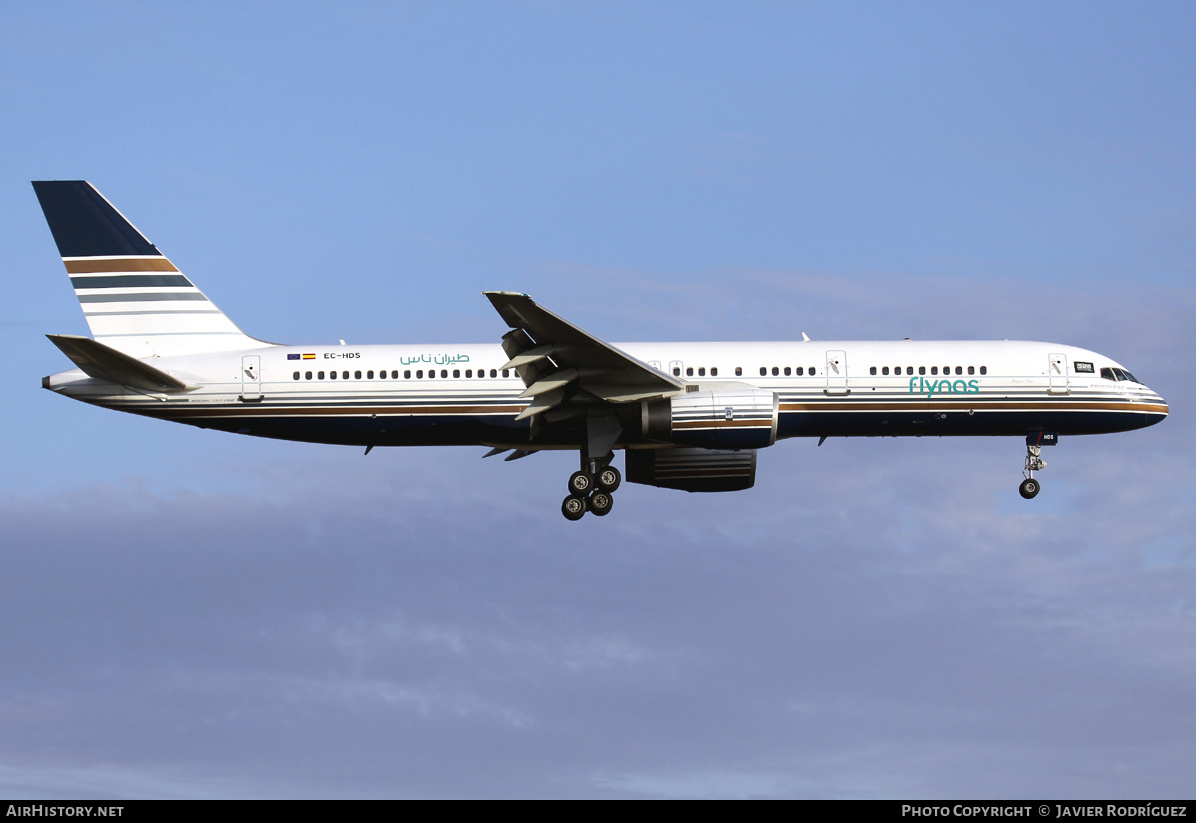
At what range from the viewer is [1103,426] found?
3491 centimetres

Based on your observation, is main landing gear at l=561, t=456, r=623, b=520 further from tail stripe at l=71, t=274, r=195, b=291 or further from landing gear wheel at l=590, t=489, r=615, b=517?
tail stripe at l=71, t=274, r=195, b=291

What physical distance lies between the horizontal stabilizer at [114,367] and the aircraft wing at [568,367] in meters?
9.69

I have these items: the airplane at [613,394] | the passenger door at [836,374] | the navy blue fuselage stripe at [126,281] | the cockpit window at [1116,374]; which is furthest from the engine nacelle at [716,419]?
the navy blue fuselage stripe at [126,281]

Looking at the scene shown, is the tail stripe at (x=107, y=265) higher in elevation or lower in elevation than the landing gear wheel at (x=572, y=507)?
higher

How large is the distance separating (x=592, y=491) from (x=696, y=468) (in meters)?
3.63

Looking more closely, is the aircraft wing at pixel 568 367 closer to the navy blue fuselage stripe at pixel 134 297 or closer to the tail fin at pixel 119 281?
the tail fin at pixel 119 281

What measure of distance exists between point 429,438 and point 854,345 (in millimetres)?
12066

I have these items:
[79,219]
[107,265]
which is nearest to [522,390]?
[107,265]

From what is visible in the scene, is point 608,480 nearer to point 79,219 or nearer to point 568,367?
point 568,367

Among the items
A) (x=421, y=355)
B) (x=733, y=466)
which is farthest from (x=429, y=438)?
(x=733, y=466)

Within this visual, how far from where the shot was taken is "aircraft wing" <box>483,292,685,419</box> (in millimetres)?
30219

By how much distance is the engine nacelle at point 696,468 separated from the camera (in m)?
35.5

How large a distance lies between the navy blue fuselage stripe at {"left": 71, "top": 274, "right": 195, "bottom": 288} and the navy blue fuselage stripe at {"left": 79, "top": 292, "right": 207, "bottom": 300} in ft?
0.99

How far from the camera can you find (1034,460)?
3509 cm
